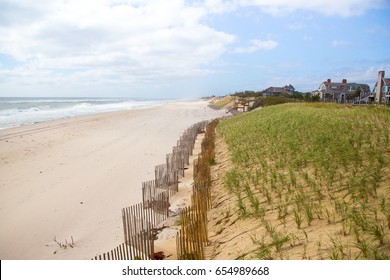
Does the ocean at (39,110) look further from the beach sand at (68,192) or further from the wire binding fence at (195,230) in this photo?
the wire binding fence at (195,230)

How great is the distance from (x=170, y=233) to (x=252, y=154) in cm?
417

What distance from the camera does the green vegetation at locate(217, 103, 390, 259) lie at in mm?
3367

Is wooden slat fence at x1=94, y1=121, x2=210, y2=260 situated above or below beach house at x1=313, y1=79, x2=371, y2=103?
below

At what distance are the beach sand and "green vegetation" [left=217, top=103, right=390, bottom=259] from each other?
9.53ft

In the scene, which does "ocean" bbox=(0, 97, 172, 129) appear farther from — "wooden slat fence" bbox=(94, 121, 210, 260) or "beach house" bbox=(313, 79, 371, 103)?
"beach house" bbox=(313, 79, 371, 103)

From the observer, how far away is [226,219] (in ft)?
16.9

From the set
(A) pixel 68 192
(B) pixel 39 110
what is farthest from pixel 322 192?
(B) pixel 39 110

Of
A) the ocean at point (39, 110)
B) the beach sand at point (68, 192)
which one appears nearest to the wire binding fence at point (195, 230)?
the beach sand at point (68, 192)

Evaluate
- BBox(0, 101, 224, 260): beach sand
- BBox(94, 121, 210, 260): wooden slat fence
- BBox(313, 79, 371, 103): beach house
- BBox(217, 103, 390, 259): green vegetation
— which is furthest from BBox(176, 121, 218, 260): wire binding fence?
BBox(313, 79, 371, 103): beach house

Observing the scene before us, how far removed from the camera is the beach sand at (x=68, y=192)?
5.39 m
